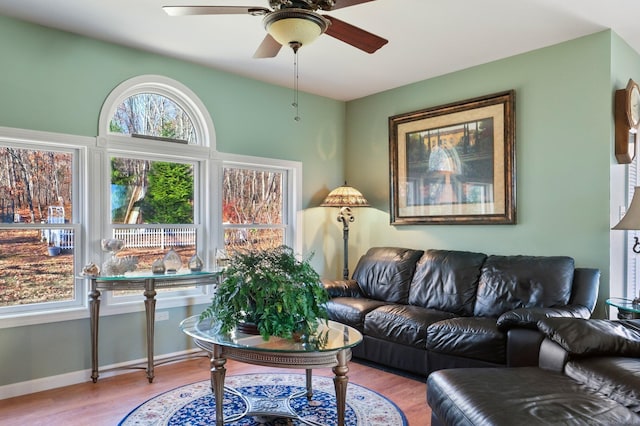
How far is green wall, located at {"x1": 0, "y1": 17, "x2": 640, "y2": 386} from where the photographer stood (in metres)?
3.42

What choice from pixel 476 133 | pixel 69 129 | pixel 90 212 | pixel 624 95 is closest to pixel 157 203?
pixel 90 212

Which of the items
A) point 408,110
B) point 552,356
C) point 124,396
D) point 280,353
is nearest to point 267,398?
point 280,353

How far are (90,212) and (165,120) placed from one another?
1.08 metres

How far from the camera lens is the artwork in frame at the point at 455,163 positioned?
4168 millimetres

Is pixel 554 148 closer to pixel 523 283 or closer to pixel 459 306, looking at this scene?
pixel 523 283

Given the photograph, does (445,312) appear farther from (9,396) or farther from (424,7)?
(9,396)

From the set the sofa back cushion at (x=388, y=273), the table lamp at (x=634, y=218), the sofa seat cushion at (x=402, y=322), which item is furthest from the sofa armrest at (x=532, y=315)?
the sofa back cushion at (x=388, y=273)

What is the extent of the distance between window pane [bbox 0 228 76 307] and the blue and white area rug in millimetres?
1238

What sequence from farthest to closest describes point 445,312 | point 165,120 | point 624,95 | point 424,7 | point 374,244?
point 374,244, point 165,120, point 445,312, point 624,95, point 424,7

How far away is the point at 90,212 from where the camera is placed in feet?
12.1

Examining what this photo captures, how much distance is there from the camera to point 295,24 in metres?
2.32

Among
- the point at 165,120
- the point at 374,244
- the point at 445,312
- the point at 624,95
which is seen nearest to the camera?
the point at 624,95

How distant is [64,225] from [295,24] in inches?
99.7

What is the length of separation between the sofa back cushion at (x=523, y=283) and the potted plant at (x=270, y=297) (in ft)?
5.58
